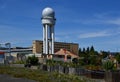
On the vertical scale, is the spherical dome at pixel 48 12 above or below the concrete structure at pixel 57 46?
above

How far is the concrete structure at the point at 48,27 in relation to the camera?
142 m

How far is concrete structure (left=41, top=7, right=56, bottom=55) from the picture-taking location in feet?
465

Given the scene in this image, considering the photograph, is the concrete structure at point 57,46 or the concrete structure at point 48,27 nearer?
the concrete structure at point 48,27

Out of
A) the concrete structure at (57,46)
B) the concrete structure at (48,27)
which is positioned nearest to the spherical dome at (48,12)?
the concrete structure at (48,27)

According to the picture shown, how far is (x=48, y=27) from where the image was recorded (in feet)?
481

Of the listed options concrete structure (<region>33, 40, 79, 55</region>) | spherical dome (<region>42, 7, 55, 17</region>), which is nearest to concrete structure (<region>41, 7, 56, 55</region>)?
spherical dome (<region>42, 7, 55, 17</region>)

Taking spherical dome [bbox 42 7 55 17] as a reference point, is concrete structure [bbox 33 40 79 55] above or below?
below

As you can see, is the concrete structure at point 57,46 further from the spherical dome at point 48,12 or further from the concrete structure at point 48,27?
the spherical dome at point 48,12

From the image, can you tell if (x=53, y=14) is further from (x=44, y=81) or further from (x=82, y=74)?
(x=44, y=81)

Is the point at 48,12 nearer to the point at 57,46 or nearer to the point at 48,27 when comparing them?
the point at 48,27

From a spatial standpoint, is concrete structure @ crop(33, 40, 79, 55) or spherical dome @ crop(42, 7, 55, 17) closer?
spherical dome @ crop(42, 7, 55, 17)

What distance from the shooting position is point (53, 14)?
143000 millimetres

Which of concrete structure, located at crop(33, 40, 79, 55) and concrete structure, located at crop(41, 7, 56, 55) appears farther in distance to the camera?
concrete structure, located at crop(33, 40, 79, 55)

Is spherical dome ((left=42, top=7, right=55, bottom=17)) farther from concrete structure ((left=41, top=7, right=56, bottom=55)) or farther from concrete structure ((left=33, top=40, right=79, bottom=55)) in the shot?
concrete structure ((left=33, top=40, right=79, bottom=55))
